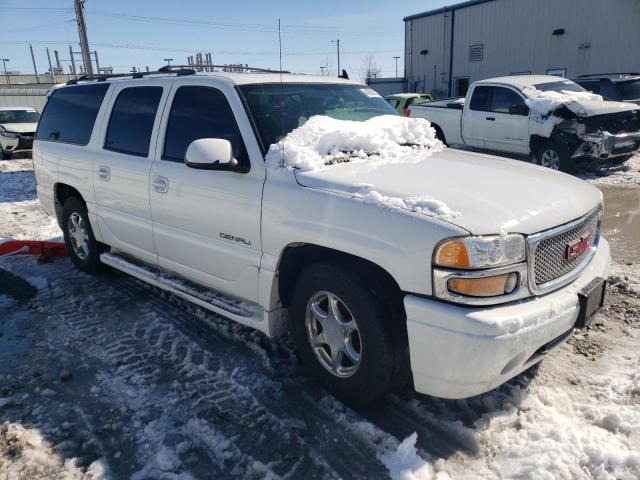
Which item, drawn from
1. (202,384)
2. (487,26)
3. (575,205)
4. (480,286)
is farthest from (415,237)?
(487,26)

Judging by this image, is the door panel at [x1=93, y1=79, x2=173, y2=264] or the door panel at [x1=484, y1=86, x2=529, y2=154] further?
the door panel at [x1=484, y1=86, x2=529, y2=154]

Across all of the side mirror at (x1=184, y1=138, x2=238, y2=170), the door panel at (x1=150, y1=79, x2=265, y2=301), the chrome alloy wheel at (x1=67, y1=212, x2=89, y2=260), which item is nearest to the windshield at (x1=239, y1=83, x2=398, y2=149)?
the door panel at (x1=150, y1=79, x2=265, y2=301)

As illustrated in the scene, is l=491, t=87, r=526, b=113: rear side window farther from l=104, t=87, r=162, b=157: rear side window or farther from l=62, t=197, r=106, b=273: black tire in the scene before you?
l=62, t=197, r=106, b=273: black tire

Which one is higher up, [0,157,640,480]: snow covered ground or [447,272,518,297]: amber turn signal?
[447,272,518,297]: amber turn signal

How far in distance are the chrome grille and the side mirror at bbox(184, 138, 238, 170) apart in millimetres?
1784

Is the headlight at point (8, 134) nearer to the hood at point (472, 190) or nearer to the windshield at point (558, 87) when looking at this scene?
the windshield at point (558, 87)

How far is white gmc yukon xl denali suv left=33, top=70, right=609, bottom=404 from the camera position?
7.76ft

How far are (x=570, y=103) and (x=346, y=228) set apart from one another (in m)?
8.25

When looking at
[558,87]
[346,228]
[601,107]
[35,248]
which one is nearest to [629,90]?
[558,87]

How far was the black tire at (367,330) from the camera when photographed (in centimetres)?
260

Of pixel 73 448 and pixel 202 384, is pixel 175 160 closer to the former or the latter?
pixel 202 384

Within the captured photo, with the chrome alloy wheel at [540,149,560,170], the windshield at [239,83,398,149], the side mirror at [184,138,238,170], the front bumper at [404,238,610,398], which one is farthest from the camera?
the chrome alloy wheel at [540,149,560,170]

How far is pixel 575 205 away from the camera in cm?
281

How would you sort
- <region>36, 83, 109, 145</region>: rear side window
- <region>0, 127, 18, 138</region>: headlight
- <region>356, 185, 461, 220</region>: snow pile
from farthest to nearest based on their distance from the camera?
<region>0, 127, 18, 138</region>: headlight → <region>36, 83, 109, 145</region>: rear side window → <region>356, 185, 461, 220</region>: snow pile
